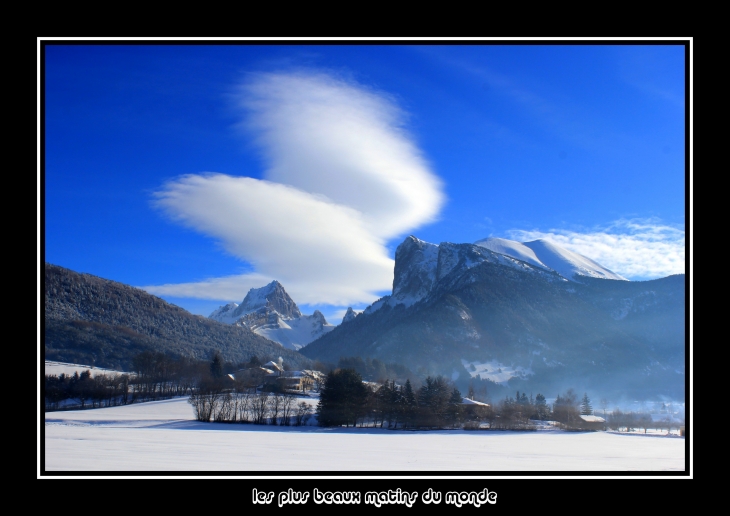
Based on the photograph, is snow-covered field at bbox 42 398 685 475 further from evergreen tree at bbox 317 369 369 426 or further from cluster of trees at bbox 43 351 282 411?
cluster of trees at bbox 43 351 282 411

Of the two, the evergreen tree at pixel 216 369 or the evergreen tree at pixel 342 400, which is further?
the evergreen tree at pixel 216 369

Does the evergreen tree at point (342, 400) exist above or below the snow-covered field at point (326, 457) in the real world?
below

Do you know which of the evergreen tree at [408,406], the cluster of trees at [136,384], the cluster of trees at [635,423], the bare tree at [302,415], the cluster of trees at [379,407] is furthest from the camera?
the cluster of trees at [136,384]

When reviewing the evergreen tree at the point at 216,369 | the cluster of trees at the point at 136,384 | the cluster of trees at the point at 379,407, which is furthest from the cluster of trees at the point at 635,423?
the evergreen tree at the point at 216,369

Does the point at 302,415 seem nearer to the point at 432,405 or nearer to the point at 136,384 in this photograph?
the point at 432,405

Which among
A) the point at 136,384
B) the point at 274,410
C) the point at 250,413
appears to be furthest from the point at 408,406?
the point at 136,384

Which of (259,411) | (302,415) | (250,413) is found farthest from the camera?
(250,413)

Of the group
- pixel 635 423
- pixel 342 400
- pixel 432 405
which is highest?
pixel 342 400

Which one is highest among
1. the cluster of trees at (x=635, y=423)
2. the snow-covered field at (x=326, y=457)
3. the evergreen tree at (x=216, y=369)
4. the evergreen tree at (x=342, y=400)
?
the snow-covered field at (x=326, y=457)

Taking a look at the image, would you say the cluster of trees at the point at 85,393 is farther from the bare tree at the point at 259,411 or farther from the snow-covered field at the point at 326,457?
the snow-covered field at the point at 326,457

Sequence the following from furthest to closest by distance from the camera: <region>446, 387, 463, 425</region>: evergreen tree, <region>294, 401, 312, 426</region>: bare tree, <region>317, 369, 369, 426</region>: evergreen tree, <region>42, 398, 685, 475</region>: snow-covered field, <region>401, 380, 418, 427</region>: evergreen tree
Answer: <region>446, 387, 463, 425</region>: evergreen tree
<region>401, 380, 418, 427</region>: evergreen tree
<region>294, 401, 312, 426</region>: bare tree
<region>317, 369, 369, 426</region>: evergreen tree
<region>42, 398, 685, 475</region>: snow-covered field

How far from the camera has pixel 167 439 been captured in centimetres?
4222

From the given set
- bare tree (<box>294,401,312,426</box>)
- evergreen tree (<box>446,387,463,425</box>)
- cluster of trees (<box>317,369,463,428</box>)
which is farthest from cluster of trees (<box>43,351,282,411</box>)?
evergreen tree (<box>446,387,463,425</box>)

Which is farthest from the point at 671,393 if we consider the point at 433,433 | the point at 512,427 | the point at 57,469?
the point at 57,469
